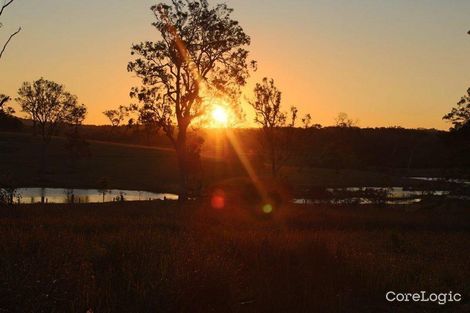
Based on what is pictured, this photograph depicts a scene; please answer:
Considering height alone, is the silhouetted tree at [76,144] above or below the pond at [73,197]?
above

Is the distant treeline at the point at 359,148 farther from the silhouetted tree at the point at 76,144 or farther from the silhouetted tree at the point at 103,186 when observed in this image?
the silhouetted tree at the point at 103,186

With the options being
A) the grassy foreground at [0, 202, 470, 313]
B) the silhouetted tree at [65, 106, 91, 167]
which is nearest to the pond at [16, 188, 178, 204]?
the silhouetted tree at [65, 106, 91, 167]

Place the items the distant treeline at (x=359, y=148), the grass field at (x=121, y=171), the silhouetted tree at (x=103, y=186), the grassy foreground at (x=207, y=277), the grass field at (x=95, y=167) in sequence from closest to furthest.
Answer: the grassy foreground at (x=207, y=277) → the silhouetted tree at (x=103, y=186) → the grass field at (x=95, y=167) → the grass field at (x=121, y=171) → the distant treeline at (x=359, y=148)

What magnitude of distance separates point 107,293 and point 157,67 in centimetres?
3591

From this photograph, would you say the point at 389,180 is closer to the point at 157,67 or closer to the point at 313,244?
the point at 157,67

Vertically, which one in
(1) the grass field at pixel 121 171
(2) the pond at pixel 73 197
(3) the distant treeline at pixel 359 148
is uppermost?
(3) the distant treeline at pixel 359 148

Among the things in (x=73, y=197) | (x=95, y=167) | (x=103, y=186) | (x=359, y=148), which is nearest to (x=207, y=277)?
(x=73, y=197)

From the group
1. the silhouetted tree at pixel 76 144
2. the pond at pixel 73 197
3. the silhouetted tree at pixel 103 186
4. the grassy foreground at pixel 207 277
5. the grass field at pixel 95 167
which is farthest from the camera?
the silhouetted tree at pixel 76 144

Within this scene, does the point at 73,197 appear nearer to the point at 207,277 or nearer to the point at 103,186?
the point at 103,186

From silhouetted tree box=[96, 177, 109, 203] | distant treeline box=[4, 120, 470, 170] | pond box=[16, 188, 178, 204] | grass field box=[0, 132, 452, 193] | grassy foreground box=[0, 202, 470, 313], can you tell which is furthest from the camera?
distant treeline box=[4, 120, 470, 170]

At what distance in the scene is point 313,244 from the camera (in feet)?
36.1

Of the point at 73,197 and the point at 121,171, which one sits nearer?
the point at 73,197

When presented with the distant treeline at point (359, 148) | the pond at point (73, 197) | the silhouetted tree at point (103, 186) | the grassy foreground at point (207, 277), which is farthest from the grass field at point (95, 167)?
the grassy foreground at point (207, 277)

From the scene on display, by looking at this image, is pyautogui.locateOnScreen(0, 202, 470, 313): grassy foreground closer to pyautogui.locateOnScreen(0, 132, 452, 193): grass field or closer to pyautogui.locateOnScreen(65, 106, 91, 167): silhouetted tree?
pyautogui.locateOnScreen(0, 132, 452, 193): grass field
